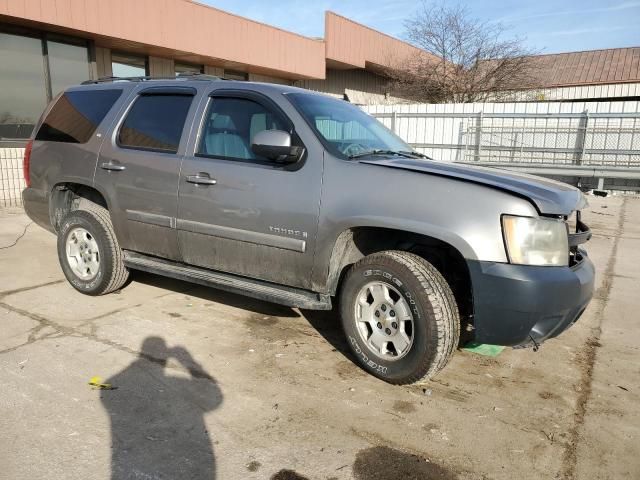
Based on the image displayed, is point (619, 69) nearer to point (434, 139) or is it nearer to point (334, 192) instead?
point (434, 139)

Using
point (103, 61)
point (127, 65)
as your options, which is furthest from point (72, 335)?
point (127, 65)

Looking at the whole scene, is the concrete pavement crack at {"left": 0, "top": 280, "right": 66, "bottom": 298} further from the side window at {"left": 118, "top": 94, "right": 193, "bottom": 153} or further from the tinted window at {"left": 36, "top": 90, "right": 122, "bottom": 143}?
the side window at {"left": 118, "top": 94, "right": 193, "bottom": 153}

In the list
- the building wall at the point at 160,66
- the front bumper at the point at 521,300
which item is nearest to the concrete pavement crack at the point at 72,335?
the front bumper at the point at 521,300

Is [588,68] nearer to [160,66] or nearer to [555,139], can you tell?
[555,139]

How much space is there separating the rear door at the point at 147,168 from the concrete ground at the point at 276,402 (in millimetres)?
712

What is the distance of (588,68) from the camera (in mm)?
26844

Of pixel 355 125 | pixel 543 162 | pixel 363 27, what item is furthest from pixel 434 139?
pixel 355 125

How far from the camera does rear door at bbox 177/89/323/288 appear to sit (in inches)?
134

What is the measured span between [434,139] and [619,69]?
14904mm

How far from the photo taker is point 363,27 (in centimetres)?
2036

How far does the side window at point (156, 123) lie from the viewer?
409 cm

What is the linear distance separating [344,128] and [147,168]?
162 cm

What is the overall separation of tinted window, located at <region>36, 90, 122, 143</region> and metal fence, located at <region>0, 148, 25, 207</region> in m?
5.53

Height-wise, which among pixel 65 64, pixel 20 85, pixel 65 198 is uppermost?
pixel 65 64
